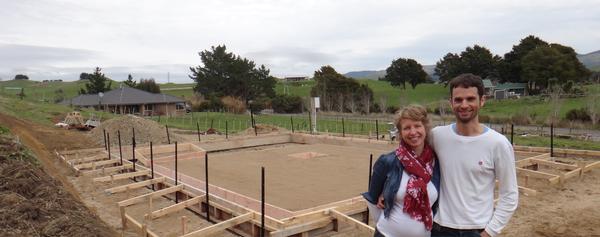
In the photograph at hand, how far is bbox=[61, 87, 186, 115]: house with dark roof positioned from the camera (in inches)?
1367

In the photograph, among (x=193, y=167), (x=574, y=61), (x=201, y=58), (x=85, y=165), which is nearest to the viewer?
(x=85, y=165)

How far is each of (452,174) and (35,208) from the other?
3805 mm

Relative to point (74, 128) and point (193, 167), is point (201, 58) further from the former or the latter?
point (193, 167)

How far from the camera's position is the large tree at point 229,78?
4228 centimetres

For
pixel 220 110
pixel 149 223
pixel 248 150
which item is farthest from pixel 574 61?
pixel 149 223

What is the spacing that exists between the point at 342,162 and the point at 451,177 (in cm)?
849

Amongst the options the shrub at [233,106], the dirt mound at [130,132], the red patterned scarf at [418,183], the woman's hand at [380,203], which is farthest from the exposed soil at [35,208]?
the shrub at [233,106]

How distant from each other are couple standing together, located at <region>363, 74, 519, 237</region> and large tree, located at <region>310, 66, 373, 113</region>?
2966 centimetres

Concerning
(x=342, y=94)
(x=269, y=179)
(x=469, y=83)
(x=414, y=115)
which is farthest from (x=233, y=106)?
(x=469, y=83)

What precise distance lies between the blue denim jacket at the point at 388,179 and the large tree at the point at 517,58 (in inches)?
1529

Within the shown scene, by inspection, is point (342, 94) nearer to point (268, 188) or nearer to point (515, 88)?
point (515, 88)

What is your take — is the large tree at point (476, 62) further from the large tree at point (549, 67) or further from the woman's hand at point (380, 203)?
the woman's hand at point (380, 203)

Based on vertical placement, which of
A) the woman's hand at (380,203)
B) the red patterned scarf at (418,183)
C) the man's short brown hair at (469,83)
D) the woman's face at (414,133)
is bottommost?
the woman's hand at (380,203)

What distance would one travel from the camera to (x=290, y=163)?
1052 centimetres
